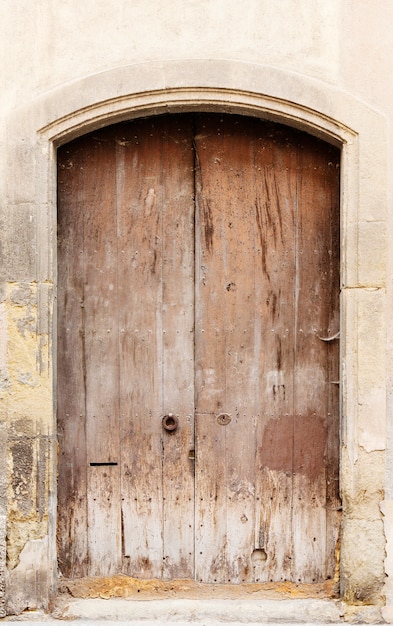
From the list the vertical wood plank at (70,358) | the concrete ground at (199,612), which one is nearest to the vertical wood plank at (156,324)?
the vertical wood plank at (70,358)

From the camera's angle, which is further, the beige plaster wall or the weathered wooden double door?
the weathered wooden double door

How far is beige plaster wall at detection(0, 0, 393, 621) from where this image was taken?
311cm

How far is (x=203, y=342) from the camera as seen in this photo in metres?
3.41

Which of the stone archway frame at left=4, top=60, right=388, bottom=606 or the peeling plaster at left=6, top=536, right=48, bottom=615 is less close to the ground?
the stone archway frame at left=4, top=60, right=388, bottom=606

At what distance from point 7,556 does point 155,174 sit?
2.06m

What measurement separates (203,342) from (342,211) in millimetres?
971

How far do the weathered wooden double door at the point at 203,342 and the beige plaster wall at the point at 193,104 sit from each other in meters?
0.23

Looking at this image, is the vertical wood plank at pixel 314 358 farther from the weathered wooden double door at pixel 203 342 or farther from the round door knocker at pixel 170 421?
the round door knocker at pixel 170 421

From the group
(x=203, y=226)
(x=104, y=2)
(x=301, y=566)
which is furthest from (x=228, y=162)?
(x=301, y=566)

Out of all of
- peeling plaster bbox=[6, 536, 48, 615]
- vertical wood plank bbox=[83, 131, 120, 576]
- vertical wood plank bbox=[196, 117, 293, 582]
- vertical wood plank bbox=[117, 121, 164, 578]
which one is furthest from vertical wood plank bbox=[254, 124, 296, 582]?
peeling plaster bbox=[6, 536, 48, 615]

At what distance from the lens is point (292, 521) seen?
3.40m

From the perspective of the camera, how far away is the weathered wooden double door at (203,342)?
11.1ft

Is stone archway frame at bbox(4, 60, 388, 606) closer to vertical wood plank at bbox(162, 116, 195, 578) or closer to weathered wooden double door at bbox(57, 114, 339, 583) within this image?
weathered wooden double door at bbox(57, 114, 339, 583)

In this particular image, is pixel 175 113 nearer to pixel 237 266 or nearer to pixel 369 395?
pixel 237 266
